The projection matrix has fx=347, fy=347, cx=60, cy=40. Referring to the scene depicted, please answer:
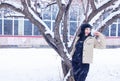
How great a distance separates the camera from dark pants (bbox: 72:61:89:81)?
8156mm

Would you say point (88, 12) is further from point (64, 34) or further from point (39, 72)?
point (39, 72)

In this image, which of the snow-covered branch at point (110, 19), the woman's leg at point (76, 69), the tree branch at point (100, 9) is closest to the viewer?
the woman's leg at point (76, 69)

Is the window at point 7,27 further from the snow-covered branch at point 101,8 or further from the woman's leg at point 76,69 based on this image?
the woman's leg at point 76,69

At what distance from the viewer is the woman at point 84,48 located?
7.96 metres

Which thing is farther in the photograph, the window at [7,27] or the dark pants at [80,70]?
the window at [7,27]

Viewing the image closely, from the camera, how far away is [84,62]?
7977 mm

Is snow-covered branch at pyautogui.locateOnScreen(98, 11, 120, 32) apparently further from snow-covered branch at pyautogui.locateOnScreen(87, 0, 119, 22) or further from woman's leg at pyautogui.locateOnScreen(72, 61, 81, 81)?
woman's leg at pyautogui.locateOnScreen(72, 61, 81, 81)

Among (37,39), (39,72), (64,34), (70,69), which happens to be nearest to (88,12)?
(64,34)

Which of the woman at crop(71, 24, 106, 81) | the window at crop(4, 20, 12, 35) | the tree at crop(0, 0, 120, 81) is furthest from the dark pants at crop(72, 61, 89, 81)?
the window at crop(4, 20, 12, 35)

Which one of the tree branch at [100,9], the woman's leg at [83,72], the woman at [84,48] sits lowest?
the woman's leg at [83,72]

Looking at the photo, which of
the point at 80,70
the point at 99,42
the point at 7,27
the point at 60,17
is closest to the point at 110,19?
the point at 60,17

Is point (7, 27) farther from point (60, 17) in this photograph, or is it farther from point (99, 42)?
point (99, 42)

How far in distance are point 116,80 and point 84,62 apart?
3.27 m

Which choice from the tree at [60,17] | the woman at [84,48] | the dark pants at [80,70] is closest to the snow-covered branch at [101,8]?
the tree at [60,17]
